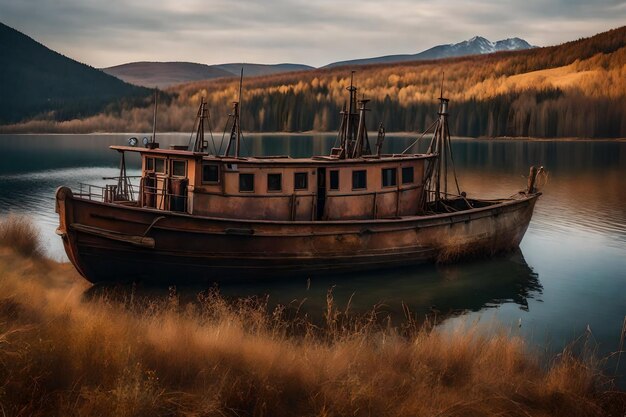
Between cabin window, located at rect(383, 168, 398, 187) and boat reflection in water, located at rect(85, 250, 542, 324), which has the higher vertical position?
cabin window, located at rect(383, 168, 398, 187)

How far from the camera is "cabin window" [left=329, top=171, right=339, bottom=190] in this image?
1933 centimetres

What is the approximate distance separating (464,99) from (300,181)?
126 m

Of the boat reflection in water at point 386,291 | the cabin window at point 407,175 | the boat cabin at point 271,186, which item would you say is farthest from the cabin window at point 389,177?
the boat reflection in water at point 386,291

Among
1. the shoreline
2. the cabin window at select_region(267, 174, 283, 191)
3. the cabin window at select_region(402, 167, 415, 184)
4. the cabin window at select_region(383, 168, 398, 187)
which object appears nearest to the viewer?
the cabin window at select_region(267, 174, 283, 191)

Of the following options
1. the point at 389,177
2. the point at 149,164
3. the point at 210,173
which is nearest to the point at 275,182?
the point at 210,173

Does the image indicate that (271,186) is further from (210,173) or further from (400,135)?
Result: (400,135)

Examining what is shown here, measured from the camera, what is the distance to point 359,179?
65.0ft

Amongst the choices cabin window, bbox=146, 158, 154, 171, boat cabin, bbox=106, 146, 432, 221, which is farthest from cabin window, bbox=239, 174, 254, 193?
cabin window, bbox=146, 158, 154, 171

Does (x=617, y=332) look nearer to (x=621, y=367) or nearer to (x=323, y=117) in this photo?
(x=621, y=367)

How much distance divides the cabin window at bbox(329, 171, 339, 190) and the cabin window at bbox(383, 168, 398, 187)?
1867mm

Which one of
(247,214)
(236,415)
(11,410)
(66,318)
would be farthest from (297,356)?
(247,214)

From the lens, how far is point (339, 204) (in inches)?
766

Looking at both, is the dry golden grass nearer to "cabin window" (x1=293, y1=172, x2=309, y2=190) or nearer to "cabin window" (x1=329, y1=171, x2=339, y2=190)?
"cabin window" (x1=293, y1=172, x2=309, y2=190)

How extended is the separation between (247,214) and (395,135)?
409 feet
